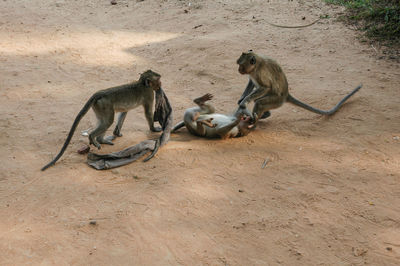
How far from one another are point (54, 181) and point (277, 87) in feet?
12.1

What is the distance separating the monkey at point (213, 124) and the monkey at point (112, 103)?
67 centimetres

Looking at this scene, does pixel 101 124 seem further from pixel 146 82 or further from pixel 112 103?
pixel 146 82

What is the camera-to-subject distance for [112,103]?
17.0 ft

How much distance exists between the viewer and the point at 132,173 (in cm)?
484

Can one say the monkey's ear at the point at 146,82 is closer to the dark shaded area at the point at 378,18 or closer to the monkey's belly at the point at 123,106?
the monkey's belly at the point at 123,106

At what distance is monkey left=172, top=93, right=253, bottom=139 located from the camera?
5746mm

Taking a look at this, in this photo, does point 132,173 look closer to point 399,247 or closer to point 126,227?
point 126,227

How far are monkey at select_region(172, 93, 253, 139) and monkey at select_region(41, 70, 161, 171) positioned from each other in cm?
67

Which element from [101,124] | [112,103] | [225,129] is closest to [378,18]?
[225,129]

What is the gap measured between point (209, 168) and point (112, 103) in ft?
5.22

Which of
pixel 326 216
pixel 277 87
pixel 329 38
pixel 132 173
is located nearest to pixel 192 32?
pixel 329 38

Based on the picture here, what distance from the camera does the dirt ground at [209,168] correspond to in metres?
3.67

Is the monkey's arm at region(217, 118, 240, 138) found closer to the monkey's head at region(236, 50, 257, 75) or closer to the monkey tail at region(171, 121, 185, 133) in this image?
the monkey tail at region(171, 121, 185, 133)

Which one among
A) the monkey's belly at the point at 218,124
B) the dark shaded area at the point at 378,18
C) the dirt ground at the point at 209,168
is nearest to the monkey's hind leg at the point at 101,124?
the dirt ground at the point at 209,168
